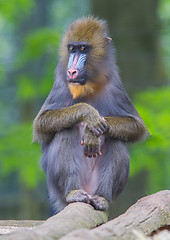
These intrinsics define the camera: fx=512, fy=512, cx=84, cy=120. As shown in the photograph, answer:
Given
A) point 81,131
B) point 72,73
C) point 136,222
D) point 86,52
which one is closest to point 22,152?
point 81,131

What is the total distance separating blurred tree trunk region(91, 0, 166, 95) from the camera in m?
9.62

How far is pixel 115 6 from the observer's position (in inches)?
384

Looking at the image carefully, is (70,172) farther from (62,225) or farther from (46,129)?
(62,225)

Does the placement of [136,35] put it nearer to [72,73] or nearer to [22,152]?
[22,152]

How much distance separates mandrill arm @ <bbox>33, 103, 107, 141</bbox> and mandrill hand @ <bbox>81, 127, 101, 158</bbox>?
0.06m

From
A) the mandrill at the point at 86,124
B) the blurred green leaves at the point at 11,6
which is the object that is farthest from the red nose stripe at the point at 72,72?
the blurred green leaves at the point at 11,6

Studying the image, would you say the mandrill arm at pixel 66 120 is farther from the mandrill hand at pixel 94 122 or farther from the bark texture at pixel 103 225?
the bark texture at pixel 103 225

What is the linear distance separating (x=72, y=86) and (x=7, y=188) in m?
7.25

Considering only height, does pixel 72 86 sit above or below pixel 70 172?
above

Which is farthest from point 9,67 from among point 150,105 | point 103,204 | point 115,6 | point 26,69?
point 103,204

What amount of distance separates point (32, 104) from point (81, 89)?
19.3 ft

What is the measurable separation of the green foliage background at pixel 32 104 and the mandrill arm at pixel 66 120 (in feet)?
7.15

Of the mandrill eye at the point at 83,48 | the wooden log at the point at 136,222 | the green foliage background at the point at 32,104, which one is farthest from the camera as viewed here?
the green foliage background at the point at 32,104

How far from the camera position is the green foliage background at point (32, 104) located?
8.23m
